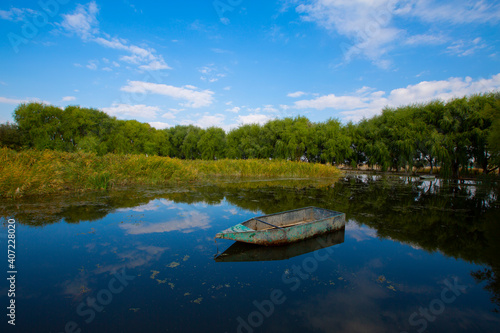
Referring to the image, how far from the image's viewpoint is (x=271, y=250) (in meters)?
5.80

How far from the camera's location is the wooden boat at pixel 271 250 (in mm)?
5402

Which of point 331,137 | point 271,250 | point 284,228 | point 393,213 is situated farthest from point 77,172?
point 331,137

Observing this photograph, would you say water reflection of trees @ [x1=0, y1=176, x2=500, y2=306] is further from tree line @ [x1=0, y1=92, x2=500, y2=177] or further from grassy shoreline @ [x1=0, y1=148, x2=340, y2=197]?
tree line @ [x1=0, y1=92, x2=500, y2=177]

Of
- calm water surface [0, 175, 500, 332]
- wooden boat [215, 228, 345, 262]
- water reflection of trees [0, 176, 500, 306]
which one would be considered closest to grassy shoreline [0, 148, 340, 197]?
water reflection of trees [0, 176, 500, 306]

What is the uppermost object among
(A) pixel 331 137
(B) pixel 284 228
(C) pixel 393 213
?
(A) pixel 331 137

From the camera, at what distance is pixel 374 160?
118 ft

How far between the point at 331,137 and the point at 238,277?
3814cm

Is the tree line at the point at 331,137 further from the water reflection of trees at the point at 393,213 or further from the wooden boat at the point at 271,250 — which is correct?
the wooden boat at the point at 271,250

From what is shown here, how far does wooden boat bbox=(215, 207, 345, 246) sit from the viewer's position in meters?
5.50

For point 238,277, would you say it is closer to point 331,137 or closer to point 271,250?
point 271,250

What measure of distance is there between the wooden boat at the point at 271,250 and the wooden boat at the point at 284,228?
0.51 ft

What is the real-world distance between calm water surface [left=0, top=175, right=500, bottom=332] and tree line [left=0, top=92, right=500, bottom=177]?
1952 centimetres

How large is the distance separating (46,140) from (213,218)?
4183 cm

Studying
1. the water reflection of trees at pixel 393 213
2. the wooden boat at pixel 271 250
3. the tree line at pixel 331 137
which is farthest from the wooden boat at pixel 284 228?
the tree line at pixel 331 137
